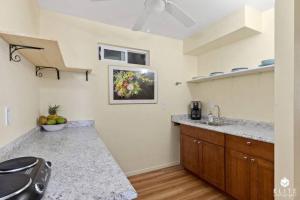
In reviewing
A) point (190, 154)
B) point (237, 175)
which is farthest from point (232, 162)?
point (190, 154)

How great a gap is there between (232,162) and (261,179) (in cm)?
35

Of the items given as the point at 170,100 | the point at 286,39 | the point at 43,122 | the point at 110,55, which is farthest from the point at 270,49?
the point at 43,122

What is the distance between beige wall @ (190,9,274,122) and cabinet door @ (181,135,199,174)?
0.71 m

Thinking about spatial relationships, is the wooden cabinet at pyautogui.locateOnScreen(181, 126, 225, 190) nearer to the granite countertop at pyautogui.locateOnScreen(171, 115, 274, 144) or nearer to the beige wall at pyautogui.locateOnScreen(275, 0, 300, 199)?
the granite countertop at pyautogui.locateOnScreen(171, 115, 274, 144)

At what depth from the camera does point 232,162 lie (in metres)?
1.92

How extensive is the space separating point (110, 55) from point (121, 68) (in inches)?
10.6

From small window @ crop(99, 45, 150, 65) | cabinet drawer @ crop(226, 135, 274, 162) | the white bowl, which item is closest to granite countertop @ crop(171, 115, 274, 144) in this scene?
cabinet drawer @ crop(226, 135, 274, 162)

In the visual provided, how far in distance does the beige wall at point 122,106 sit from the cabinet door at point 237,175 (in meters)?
1.20

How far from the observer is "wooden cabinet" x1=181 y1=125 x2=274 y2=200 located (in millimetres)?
1576

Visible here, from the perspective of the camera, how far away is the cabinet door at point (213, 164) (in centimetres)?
207

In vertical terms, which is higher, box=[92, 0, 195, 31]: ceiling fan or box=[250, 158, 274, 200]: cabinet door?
box=[92, 0, 195, 31]: ceiling fan

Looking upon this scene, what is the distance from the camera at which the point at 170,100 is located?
3.01 meters

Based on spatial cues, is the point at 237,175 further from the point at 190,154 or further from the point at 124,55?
the point at 124,55

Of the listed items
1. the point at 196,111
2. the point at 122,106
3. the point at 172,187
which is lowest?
the point at 172,187
